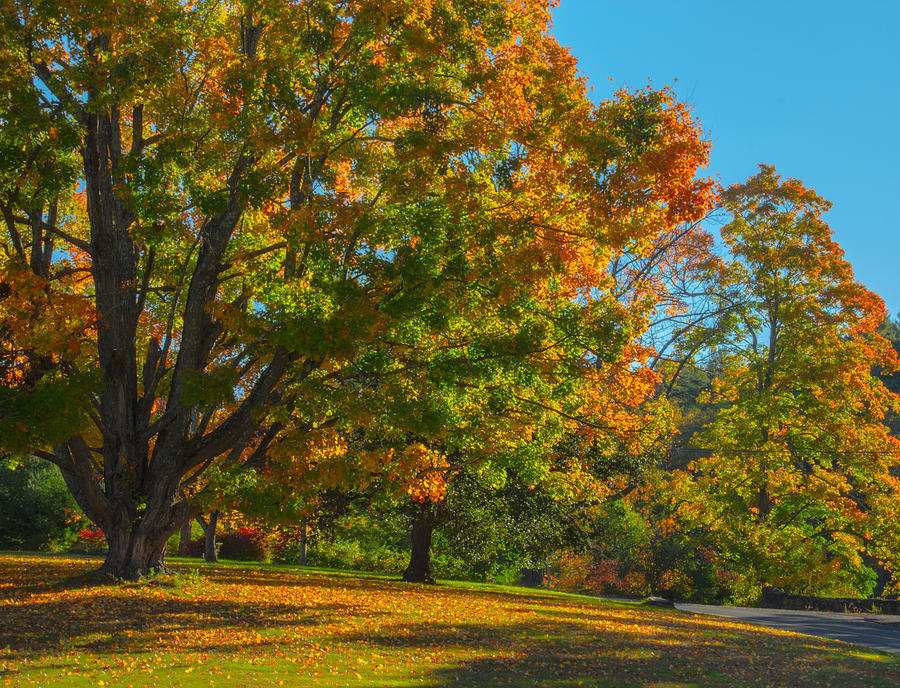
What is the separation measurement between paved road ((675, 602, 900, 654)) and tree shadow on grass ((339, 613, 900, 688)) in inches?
78.4

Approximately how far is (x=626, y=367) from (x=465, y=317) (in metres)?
4.32

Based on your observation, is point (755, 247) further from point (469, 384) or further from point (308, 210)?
point (308, 210)

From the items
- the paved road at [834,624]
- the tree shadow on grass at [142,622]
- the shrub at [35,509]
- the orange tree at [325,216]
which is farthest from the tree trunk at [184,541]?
the paved road at [834,624]

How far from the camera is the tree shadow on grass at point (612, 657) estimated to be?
9.41 m

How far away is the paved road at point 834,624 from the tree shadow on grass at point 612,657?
6.53ft

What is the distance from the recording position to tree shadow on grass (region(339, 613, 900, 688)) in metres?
9.41

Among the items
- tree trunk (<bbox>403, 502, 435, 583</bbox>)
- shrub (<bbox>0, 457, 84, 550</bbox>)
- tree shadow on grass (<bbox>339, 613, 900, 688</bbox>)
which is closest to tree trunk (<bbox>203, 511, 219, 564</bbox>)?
shrub (<bbox>0, 457, 84, 550</bbox>)

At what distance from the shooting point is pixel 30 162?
13.2 m

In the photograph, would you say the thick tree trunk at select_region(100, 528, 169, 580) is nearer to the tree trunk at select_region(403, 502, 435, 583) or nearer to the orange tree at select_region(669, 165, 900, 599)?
the tree trunk at select_region(403, 502, 435, 583)

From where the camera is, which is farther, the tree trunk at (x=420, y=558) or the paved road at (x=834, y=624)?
the tree trunk at (x=420, y=558)

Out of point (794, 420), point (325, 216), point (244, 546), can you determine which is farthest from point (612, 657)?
point (244, 546)

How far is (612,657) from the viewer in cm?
1098

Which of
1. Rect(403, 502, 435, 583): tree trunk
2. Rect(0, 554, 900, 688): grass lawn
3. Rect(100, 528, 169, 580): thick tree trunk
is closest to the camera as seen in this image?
Rect(0, 554, 900, 688): grass lawn

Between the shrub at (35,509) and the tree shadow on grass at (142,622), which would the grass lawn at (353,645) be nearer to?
the tree shadow on grass at (142,622)
